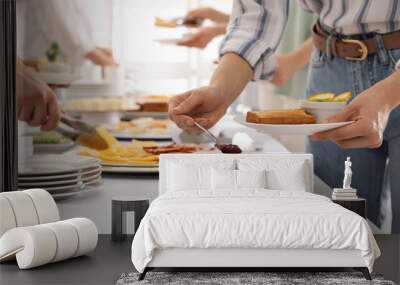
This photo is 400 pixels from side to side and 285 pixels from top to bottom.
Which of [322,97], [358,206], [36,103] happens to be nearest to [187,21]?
[36,103]

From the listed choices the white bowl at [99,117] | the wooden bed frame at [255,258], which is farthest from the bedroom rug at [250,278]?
the white bowl at [99,117]

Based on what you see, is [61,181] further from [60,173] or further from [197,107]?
[197,107]

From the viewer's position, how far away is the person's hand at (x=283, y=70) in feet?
15.1

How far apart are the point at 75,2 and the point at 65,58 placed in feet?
1.12

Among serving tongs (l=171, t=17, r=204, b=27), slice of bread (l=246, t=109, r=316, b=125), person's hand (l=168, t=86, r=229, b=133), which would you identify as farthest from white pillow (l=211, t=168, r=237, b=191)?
serving tongs (l=171, t=17, r=204, b=27)

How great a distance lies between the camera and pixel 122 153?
16.0ft

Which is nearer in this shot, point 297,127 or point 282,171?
point 297,127

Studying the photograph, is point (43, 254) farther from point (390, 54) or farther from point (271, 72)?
point (390, 54)

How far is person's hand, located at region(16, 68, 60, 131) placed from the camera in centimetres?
485

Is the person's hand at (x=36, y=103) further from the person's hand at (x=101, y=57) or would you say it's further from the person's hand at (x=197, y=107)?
the person's hand at (x=197, y=107)

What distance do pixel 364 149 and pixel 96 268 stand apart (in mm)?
1528

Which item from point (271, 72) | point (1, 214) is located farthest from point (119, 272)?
point (271, 72)

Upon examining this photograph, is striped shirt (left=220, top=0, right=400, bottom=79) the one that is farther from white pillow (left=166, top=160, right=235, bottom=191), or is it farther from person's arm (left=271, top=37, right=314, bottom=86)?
white pillow (left=166, top=160, right=235, bottom=191)

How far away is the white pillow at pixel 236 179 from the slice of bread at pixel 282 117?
396 millimetres
